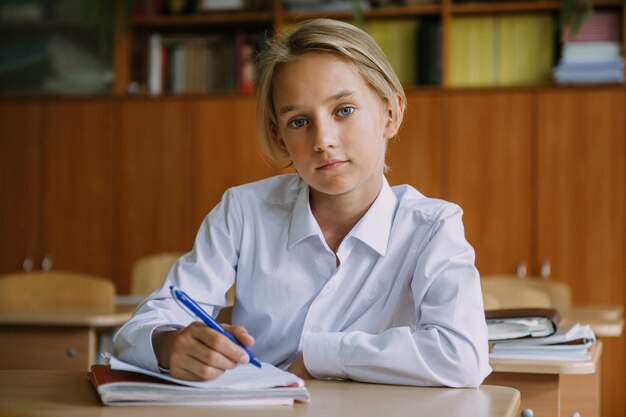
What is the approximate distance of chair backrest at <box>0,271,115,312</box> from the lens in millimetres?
3457

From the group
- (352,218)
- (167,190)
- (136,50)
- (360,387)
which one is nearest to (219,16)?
(136,50)

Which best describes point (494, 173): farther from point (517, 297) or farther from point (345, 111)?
point (345, 111)

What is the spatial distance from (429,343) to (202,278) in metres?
0.48

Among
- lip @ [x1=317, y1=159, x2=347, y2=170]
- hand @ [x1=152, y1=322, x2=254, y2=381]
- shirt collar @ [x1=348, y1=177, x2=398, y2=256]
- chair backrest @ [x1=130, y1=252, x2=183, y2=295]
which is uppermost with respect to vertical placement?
lip @ [x1=317, y1=159, x2=347, y2=170]

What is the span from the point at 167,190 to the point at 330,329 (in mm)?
3534

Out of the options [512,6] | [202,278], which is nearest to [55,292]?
[202,278]

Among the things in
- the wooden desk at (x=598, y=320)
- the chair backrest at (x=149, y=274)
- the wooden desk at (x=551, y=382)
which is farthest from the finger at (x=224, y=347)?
the chair backrest at (x=149, y=274)

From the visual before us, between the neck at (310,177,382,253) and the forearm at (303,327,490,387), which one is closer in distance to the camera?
the forearm at (303,327,490,387)

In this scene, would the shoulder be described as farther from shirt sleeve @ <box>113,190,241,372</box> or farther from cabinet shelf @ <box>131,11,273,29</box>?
cabinet shelf @ <box>131,11,273,29</box>

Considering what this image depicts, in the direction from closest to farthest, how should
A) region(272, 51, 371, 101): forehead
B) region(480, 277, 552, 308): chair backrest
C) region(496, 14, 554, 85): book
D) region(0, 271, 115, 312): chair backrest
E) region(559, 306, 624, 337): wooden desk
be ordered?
region(272, 51, 371, 101): forehead → region(559, 306, 624, 337): wooden desk → region(480, 277, 552, 308): chair backrest → region(0, 271, 115, 312): chair backrest → region(496, 14, 554, 85): book

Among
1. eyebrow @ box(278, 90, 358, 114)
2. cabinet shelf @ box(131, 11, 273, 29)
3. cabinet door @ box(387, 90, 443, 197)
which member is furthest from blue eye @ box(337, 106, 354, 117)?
cabinet shelf @ box(131, 11, 273, 29)

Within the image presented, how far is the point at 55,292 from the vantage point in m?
3.57

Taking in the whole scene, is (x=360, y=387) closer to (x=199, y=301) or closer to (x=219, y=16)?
(x=199, y=301)

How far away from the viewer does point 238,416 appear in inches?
43.8
